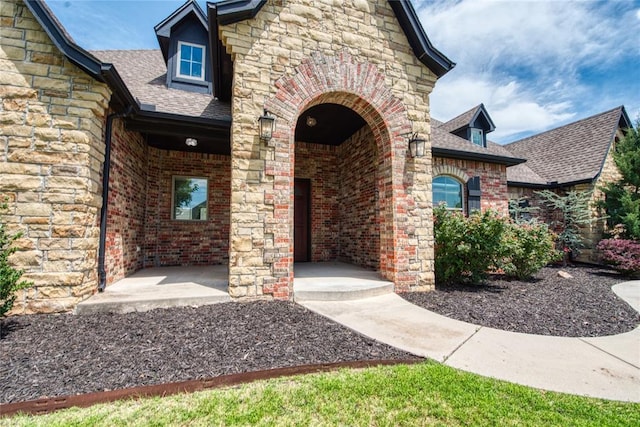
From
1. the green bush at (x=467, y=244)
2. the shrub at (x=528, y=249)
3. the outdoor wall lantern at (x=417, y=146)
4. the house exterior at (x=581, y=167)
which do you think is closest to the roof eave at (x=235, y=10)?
the outdoor wall lantern at (x=417, y=146)

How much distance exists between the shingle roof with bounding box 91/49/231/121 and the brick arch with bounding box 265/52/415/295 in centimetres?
168

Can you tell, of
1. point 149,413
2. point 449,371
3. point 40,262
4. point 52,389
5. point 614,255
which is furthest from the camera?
point 614,255

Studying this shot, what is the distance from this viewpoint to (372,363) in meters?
2.76

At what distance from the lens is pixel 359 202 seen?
7.68m

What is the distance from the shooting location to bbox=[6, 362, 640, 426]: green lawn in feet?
6.45

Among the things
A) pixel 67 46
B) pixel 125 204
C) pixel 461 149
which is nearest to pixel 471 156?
pixel 461 149

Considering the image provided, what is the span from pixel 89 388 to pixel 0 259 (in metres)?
2.45

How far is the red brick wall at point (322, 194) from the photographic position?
8.60 meters

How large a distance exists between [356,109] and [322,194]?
333 cm

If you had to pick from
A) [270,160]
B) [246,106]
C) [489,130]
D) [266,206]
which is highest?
[489,130]

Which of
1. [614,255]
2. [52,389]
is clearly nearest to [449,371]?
[52,389]

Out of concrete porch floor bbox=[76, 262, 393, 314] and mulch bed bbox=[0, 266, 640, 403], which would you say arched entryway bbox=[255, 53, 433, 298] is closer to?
concrete porch floor bbox=[76, 262, 393, 314]

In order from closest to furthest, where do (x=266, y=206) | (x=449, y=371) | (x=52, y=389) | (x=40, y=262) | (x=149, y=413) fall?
(x=149, y=413)
(x=52, y=389)
(x=449, y=371)
(x=40, y=262)
(x=266, y=206)

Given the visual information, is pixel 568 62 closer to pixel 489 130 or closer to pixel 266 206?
pixel 489 130
